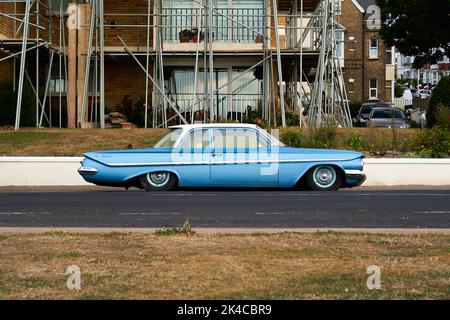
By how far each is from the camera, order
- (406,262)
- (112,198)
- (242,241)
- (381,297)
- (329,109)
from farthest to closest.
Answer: (329,109)
(112,198)
(242,241)
(406,262)
(381,297)

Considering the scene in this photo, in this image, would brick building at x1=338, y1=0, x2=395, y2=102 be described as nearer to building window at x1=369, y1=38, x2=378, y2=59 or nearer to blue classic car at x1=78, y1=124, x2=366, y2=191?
building window at x1=369, y1=38, x2=378, y2=59

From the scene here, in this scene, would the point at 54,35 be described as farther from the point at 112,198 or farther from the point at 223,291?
the point at 223,291

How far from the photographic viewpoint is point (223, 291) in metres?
7.05

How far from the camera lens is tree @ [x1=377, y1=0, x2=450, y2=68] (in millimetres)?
38125

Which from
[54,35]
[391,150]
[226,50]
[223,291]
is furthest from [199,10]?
[223,291]

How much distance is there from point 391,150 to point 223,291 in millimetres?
16389

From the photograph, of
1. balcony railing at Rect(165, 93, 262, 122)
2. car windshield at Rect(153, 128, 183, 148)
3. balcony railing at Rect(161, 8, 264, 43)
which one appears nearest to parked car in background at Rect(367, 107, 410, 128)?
balcony railing at Rect(165, 93, 262, 122)

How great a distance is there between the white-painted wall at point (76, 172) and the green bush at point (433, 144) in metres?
1.38

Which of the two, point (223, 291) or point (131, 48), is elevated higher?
point (131, 48)

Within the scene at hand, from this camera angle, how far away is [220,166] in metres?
17.1

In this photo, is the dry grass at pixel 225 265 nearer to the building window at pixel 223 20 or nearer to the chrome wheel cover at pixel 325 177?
the chrome wheel cover at pixel 325 177

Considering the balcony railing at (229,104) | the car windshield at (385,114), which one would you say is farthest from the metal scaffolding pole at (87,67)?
the car windshield at (385,114)

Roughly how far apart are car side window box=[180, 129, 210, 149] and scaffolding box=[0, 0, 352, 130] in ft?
36.7

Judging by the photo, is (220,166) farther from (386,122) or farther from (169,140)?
(386,122)
